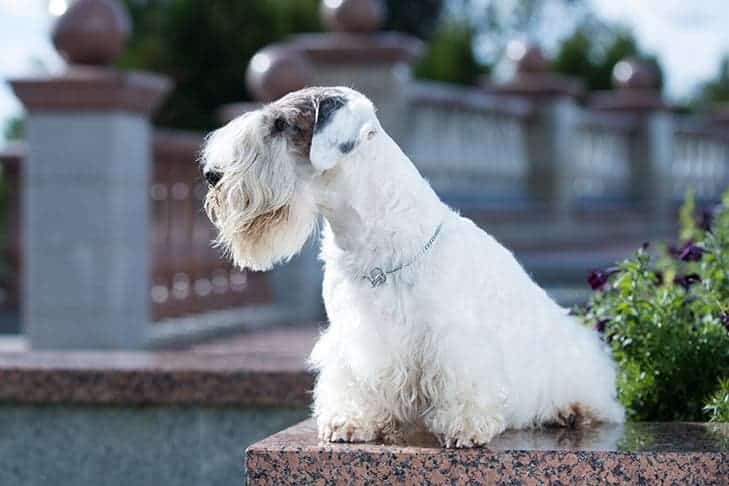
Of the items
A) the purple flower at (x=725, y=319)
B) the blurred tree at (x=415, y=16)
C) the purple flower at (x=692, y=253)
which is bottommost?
the purple flower at (x=725, y=319)

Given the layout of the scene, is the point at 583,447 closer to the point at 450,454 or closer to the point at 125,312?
the point at 450,454

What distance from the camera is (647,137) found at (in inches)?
733

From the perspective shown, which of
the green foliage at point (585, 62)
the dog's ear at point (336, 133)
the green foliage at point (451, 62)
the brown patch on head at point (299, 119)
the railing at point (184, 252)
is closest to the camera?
the dog's ear at point (336, 133)

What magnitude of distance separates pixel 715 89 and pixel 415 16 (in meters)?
12.2

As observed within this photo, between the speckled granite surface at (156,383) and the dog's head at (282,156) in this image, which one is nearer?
the dog's head at (282,156)

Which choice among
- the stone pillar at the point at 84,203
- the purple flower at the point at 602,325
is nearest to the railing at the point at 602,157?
the stone pillar at the point at 84,203

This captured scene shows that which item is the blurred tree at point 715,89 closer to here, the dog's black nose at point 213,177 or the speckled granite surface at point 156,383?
the speckled granite surface at point 156,383

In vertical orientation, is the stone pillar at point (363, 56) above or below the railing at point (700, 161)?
above

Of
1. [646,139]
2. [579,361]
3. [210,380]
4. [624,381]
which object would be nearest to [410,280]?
[579,361]

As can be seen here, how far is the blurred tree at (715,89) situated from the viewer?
4203 cm

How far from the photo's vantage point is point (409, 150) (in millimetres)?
11906

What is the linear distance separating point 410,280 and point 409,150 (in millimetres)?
8299

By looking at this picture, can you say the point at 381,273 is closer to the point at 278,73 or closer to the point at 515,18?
the point at 278,73

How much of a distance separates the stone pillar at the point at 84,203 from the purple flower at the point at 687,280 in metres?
4.41
